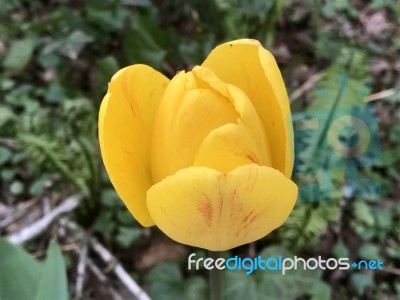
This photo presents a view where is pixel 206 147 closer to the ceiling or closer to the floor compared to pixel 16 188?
closer to the ceiling

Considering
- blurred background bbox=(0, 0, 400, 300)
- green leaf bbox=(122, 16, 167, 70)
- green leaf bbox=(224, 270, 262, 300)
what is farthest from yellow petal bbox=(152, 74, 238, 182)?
green leaf bbox=(122, 16, 167, 70)

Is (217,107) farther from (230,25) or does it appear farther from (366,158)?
(230,25)

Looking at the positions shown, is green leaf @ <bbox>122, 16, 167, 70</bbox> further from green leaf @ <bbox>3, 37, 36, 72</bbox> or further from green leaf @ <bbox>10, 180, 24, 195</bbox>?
green leaf @ <bbox>10, 180, 24, 195</bbox>

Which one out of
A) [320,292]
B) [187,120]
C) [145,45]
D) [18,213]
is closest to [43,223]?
[18,213]

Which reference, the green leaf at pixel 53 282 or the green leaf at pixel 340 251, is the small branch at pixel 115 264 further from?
the green leaf at pixel 53 282

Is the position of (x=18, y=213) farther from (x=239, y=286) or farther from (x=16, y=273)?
(x=16, y=273)

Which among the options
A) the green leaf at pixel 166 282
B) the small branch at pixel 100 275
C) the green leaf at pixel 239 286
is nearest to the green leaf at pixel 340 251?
the green leaf at pixel 239 286
